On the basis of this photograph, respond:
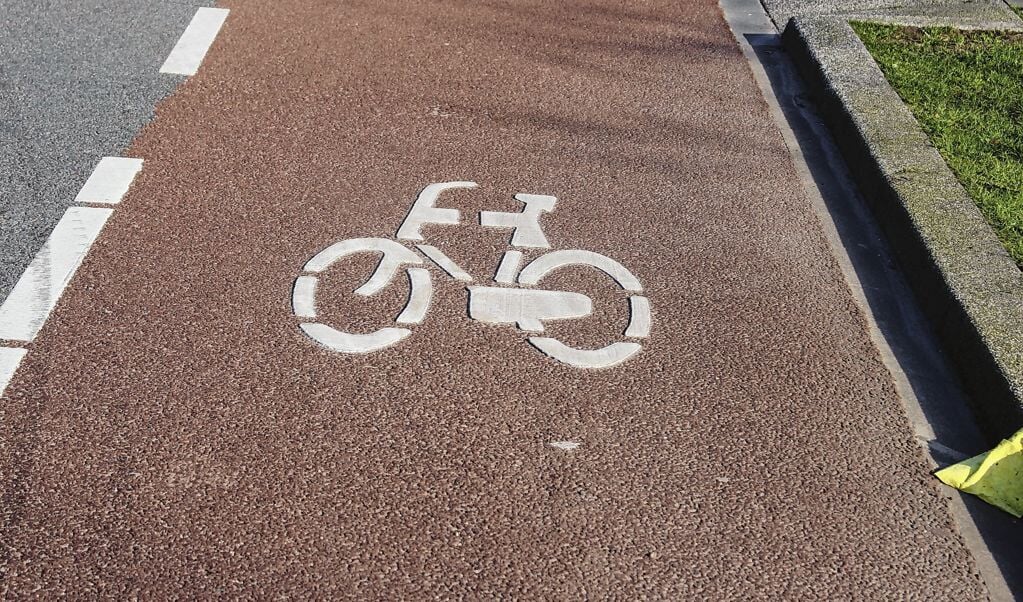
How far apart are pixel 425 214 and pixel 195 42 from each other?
111 inches

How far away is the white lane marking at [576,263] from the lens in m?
4.67

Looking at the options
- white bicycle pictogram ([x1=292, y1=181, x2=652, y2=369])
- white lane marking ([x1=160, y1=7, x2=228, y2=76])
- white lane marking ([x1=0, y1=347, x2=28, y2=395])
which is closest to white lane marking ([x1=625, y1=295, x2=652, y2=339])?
white bicycle pictogram ([x1=292, y1=181, x2=652, y2=369])

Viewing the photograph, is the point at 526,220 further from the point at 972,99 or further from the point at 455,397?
the point at 972,99

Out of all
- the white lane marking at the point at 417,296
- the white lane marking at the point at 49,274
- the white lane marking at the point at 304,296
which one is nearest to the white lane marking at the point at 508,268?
the white lane marking at the point at 417,296

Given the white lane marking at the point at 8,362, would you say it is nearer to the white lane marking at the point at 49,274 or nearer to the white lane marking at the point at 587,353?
the white lane marking at the point at 49,274

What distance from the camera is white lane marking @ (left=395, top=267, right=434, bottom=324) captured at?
14.3 feet

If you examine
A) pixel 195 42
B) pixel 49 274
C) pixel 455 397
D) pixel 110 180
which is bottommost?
pixel 195 42

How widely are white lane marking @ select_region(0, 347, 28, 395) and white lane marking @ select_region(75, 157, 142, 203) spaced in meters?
1.26

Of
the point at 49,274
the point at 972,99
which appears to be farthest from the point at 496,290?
the point at 972,99

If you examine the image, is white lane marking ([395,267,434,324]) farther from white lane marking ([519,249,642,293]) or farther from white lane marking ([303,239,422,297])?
white lane marking ([519,249,642,293])

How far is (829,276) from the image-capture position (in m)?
4.91

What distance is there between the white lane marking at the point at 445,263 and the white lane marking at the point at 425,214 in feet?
0.35

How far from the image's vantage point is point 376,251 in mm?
4781

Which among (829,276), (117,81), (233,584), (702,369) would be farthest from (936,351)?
(117,81)
